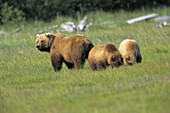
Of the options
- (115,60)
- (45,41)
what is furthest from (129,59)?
(45,41)

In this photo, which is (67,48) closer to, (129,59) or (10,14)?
(129,59)

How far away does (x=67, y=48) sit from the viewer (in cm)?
921

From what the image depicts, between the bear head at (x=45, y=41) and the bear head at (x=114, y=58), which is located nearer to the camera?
the bear head at (x=114, y=58)

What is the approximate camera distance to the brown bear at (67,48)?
8.96 metres

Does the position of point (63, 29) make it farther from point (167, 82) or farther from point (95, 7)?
point (167, 82)

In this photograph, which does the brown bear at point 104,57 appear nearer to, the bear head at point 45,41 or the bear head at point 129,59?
the bear head at point 129,59

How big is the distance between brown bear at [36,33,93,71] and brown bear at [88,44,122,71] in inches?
12.2

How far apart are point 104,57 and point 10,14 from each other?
19512 mm

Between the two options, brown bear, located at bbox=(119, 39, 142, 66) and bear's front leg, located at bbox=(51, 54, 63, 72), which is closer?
brown bear, located at bbox=(119, 39, 142, 66)

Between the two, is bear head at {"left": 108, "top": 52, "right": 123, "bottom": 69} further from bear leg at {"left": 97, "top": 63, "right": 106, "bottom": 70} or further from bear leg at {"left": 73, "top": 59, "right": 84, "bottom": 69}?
bear leg at {"left": 73, "top": 59, "right": 84, "bottom": 69}

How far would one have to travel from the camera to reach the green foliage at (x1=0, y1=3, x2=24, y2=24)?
26.5 meters

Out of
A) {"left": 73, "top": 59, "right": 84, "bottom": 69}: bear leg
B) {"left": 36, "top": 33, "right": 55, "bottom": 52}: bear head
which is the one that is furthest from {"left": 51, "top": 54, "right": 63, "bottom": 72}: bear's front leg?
{"left": 73, "top": 59, "right": 84, "bottom": 69}: bear leg

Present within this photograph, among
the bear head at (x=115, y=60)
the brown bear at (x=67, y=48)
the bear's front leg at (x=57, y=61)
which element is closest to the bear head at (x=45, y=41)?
the brown bear at (x=67, y=48)

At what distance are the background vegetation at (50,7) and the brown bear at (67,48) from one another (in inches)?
676
